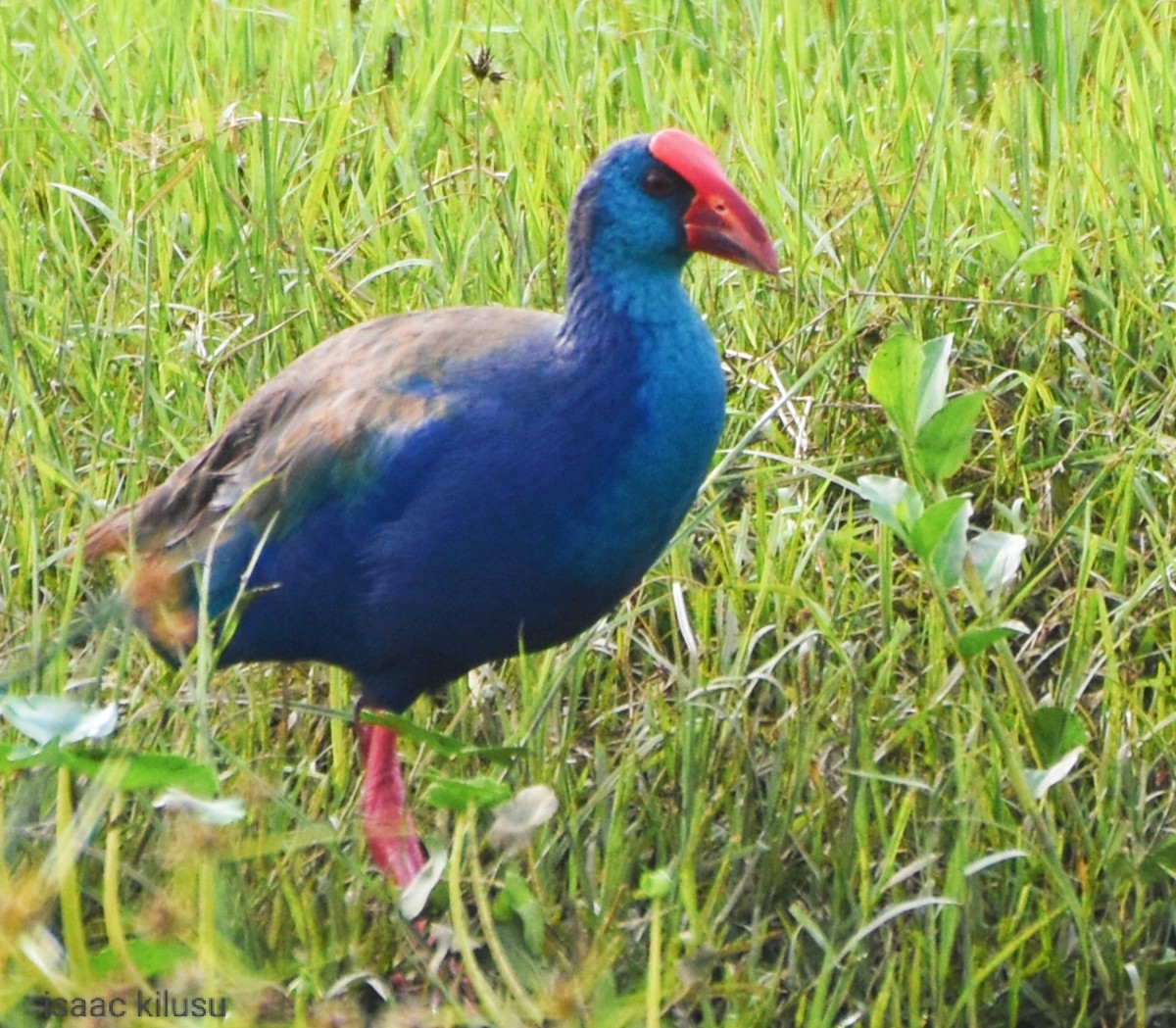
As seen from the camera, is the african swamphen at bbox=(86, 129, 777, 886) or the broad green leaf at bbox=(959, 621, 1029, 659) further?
the african swamphen at bbox=(86, 129, 777, 886)

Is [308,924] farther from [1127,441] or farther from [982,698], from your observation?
[1127,441]

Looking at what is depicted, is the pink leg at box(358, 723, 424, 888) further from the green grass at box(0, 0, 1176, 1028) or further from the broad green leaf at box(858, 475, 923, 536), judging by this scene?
the broad green leaf at box(858, 475, 923, 536)

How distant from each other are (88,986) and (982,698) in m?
0.91

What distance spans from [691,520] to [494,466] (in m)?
0.43

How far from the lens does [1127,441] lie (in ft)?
9.33

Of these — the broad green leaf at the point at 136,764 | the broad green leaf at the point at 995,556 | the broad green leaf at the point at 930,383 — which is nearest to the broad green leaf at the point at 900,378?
the broad green leaf at the point at 930,383

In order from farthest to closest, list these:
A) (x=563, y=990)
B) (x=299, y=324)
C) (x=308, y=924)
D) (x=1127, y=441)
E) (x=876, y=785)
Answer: (x=299, y=324) → (x=1127, y=441) → (x=876, y=785) → (x=308, y=924) → (x=563, y=990)

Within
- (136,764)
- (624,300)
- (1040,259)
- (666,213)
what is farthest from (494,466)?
(1040,259)

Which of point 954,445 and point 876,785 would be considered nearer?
point 954,445

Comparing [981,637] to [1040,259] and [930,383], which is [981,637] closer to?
[930,383]

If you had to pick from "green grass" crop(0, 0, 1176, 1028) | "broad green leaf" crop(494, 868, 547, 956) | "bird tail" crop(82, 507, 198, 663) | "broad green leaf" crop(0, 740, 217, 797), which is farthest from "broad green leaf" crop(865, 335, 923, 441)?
"bird tail" crop(82, 507, 198, 663)

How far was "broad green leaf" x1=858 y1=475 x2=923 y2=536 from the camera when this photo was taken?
198 cm

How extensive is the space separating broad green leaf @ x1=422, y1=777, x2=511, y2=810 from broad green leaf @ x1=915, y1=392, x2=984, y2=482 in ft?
1.71

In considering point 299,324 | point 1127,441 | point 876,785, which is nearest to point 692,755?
point 876,785
